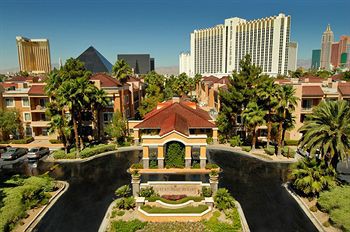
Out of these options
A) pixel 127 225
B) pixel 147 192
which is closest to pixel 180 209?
pixel 147 192

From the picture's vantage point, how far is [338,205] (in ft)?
72.0

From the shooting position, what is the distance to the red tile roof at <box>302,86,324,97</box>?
4663 centimetres

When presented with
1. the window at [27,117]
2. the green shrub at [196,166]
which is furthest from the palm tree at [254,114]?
the window at [27,117]

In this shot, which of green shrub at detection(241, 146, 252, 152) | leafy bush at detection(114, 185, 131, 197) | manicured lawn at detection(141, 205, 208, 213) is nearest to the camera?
manicured lawn at detection(141, 205, 208, 213)

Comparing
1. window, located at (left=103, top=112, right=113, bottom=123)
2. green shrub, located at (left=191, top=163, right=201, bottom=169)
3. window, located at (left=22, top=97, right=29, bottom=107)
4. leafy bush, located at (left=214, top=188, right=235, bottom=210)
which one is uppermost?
window, located at (left=22, top=97, right=29, bottom=107)

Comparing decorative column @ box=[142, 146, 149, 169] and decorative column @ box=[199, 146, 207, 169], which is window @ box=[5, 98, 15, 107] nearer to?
decorative column @ box=[142, 146, 149, 169]

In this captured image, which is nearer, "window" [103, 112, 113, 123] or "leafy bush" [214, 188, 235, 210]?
"leafy bush" [214, 188, 235, 210]

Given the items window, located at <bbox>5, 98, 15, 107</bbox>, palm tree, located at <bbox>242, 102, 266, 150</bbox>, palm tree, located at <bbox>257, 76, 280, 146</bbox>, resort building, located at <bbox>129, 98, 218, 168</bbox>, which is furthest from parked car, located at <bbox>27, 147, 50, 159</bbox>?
palm tree, located at <bbox>257, 76, 280, 146</bbox>

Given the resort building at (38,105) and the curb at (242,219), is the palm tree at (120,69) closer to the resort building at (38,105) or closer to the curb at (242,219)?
the resort building at (38,105)

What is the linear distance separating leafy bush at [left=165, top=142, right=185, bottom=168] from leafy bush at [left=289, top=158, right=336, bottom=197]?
13314 millimetres

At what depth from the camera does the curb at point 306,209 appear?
22.1 metres

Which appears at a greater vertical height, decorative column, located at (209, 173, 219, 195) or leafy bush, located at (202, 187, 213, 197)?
decorative column, located at (209, 173, 219, 195)

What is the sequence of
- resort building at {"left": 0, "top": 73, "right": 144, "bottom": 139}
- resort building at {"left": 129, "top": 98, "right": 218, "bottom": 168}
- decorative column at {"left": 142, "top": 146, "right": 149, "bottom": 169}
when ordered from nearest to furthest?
1. resort building at {"left": 129, "top": 98, "right": 218, "bottom": 168}
2. decorative column at {"left": 142, "top": 146, "right": 149, "bottom": 169}
3. resort building at {"left": 0, "top": 73, "right": 144, "bottom": 139}

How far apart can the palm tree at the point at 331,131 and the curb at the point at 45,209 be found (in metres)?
27.9
